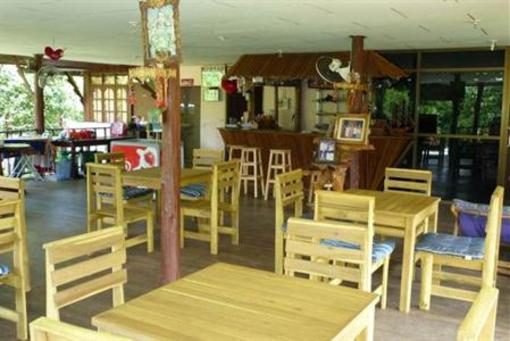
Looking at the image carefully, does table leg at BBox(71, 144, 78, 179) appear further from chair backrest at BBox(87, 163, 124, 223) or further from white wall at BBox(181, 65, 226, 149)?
chair backrest at BBox(87, 163, 124, 223)

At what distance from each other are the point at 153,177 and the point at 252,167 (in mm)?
3715

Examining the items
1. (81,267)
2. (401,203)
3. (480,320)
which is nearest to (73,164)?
(401,203)

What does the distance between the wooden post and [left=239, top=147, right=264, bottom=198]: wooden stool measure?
4460 mm

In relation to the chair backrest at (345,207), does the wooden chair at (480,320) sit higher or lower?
higher

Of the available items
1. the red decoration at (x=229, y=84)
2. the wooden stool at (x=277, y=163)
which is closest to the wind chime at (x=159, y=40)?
the wooden stool at (x=277, y=163)

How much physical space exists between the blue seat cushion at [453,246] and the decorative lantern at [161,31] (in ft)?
7.07

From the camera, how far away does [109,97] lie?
46.3 ft

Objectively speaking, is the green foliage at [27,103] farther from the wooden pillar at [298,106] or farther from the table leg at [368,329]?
the table leg at [368,329]

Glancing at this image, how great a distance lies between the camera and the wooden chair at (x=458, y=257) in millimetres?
3510

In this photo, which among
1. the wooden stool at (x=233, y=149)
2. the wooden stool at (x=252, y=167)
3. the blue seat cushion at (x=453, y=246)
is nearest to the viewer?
the blue seat cushion at (x=453, y=246)

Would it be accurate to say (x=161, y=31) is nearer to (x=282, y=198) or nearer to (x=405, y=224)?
(x=282, y=198)

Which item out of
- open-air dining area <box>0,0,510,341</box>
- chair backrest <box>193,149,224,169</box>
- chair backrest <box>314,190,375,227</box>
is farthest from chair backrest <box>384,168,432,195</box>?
chair backrest <box>193,149,224,169</box>

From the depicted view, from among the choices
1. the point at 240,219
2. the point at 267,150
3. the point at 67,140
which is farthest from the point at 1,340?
the point at 67,140

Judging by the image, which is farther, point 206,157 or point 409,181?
point 206,157
